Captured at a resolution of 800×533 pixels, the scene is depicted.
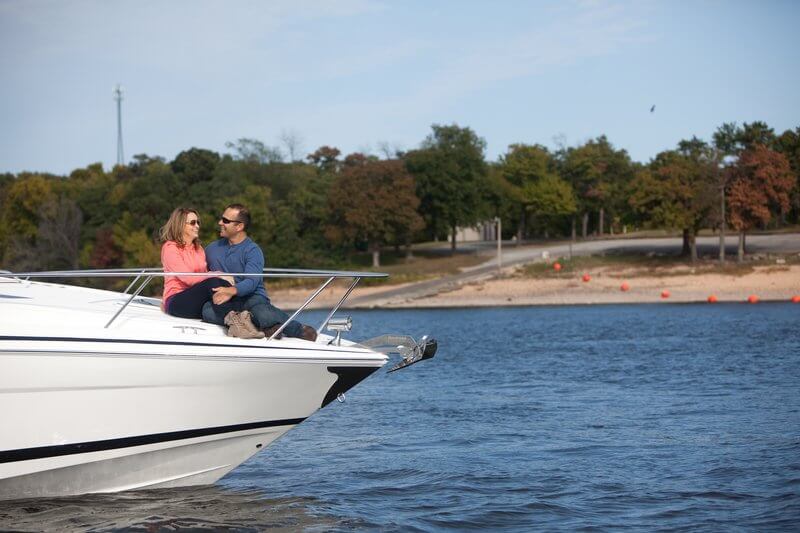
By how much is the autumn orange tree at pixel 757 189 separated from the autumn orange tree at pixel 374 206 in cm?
1996

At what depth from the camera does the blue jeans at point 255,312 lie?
8.71m

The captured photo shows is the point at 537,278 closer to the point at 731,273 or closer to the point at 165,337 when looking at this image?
the point at 731,273

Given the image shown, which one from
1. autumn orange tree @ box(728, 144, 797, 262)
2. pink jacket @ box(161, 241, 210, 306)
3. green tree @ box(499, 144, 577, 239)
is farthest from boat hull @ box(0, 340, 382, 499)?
green tree @ box(499, 144, 577, 239)

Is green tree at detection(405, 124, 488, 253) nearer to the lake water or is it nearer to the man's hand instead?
the lake water

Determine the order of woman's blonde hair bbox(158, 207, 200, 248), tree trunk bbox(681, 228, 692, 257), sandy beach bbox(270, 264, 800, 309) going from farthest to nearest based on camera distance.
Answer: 1. tree trunk bbox(681, 228, 692, 257)
2. sandy beach bbox(270, 264, 800, 309)
3. woman's blonde hair bbox(158, 207, 200, 248)

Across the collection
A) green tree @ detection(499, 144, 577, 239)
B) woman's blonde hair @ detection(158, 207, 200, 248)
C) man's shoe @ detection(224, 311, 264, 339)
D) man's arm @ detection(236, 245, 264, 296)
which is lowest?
man's shoe @ detection(224, 311, 264, 339)

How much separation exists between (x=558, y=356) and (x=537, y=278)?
27858 mm

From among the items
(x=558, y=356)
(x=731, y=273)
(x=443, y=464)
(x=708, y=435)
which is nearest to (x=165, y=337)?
(x=443, y=464)

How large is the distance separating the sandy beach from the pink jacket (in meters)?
39.0

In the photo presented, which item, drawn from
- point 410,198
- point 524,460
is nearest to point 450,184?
point 410,198

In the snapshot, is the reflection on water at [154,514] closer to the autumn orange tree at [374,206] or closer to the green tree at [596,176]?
the autumn orange tree at [374,206]

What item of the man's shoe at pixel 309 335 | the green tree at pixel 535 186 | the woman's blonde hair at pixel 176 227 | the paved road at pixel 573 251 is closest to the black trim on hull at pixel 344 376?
the man's shoe at pixel 309 335

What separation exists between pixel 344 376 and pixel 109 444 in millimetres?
2040

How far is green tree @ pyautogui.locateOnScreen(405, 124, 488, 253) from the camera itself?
6706 centimetres
